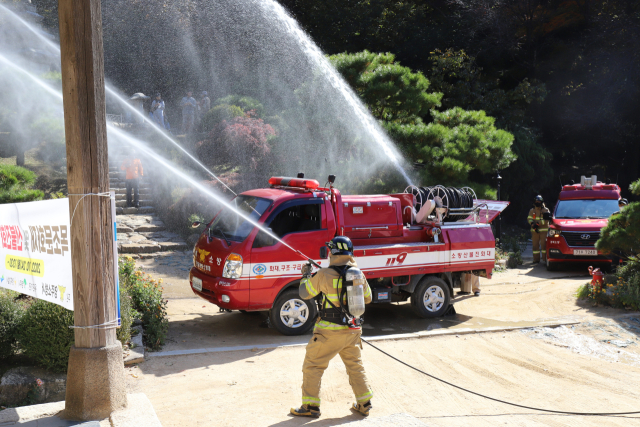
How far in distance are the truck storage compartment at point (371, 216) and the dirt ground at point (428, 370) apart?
164 cm

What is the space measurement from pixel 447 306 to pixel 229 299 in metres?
4.16

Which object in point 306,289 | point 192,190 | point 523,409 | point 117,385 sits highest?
point 192,190

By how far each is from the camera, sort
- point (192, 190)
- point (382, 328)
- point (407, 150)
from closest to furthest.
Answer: point (382, 328)
point (407, 150)
point (192, 190)

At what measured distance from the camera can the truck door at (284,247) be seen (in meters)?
7.96

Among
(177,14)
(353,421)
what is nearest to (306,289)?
(353,421)

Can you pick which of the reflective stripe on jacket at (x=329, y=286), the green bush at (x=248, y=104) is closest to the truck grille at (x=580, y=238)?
the reflective stripe on jacket at (x=329, y=286)

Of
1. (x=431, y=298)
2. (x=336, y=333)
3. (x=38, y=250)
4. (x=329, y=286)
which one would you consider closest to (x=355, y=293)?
(x=329, y=286)

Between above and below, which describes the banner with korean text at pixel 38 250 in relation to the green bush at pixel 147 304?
above

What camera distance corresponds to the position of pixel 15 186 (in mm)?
9266

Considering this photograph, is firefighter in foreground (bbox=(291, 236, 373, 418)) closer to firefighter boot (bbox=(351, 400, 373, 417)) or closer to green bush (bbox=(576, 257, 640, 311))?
firefighter boot (bbox=(351, 400, 373, 417))

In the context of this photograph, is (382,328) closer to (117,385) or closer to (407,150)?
(117,385)

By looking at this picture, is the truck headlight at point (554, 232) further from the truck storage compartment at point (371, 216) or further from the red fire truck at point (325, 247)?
the truck storage compartment at point (371, 216)

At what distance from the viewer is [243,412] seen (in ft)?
17.7

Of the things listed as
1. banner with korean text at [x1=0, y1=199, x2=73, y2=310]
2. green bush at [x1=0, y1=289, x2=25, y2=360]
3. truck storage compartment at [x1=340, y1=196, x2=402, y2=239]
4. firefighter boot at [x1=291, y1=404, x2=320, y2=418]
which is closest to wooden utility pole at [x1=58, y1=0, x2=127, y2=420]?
banner with korean text at [x1=0, y1=199, x2=73, y2=310]
